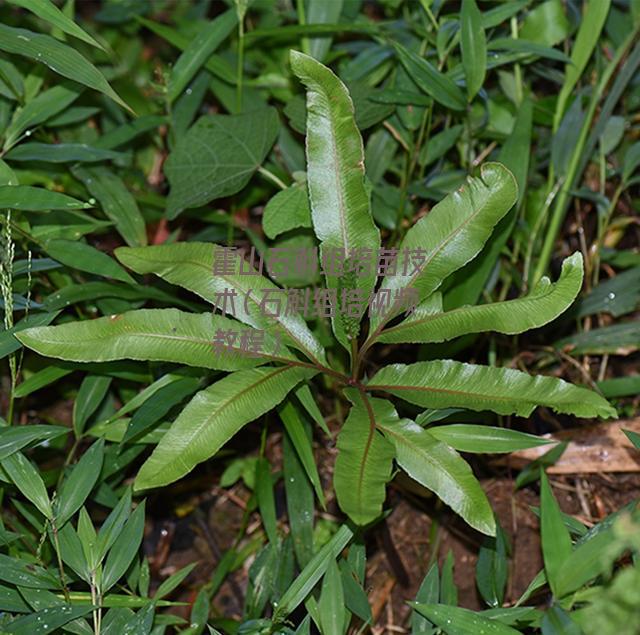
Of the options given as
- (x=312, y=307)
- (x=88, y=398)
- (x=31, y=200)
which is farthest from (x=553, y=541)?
(x=31, y=200)

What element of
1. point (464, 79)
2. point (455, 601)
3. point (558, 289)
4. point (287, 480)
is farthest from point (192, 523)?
point (464, 79)

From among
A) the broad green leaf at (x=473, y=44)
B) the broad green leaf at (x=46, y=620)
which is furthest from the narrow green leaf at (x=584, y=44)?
the broad green leaf at (x=46, y=620)

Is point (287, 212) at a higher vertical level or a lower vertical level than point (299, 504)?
higher

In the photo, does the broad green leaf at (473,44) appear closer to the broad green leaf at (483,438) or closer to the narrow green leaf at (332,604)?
the broad green leaf at (483,438)

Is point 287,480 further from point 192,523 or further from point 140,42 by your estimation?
point 140,42

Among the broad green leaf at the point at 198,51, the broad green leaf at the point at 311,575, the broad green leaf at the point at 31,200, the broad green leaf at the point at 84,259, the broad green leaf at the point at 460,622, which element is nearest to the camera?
the broad green leaf at the point at 460,622

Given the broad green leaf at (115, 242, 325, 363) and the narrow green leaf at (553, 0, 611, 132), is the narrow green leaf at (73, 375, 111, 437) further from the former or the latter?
the narrow green leaf at (553, 0, 611, 132)

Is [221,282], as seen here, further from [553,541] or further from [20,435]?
[553,541]

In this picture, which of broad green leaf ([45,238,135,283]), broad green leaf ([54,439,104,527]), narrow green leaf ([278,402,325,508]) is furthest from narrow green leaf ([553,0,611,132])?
broad green leaf ([54,439,104,527])
